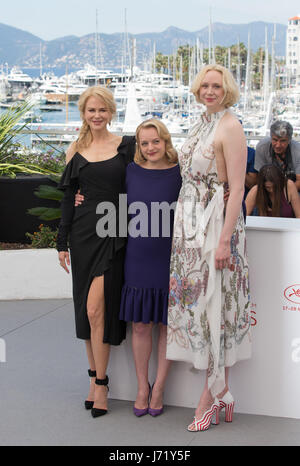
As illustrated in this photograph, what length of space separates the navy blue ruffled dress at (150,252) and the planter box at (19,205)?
2983 millimetres

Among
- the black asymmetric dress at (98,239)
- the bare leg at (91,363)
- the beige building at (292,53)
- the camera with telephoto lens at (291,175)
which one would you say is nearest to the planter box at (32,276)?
the camera with telephoto lens at (291,175)

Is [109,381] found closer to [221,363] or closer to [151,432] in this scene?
[151,432]

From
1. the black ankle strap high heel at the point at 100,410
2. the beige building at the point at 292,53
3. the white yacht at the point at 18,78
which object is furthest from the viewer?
the beige building at the point at 292,53

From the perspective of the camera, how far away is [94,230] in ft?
11.2

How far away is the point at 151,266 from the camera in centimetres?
334

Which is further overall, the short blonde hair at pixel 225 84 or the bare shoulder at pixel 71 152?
the bare shoulder at pixel 71 152

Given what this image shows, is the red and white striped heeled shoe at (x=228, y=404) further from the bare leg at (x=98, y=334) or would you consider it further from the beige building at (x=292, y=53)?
the beige building at (x=292, y=53)

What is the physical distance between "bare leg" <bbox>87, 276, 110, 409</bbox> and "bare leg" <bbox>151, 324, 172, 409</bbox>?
0.87 feet

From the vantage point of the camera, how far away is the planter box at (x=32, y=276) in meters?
5.80

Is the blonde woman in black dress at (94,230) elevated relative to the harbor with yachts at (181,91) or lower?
lower

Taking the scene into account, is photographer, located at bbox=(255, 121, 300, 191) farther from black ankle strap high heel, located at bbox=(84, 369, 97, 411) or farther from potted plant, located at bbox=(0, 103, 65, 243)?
black ankle strap high heel, located at bbox=(84, 369, 97, 411)

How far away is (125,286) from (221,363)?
0.62 meters

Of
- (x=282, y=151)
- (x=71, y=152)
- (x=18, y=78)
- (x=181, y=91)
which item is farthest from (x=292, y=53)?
(x=71, y=152)
